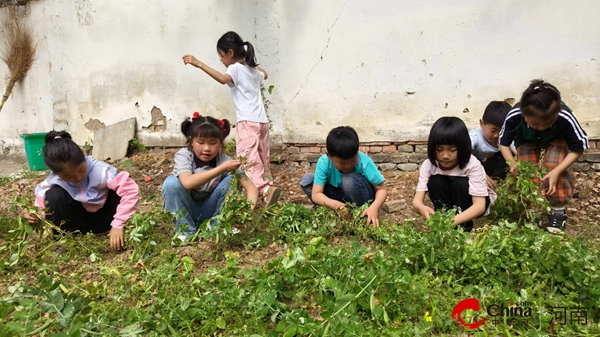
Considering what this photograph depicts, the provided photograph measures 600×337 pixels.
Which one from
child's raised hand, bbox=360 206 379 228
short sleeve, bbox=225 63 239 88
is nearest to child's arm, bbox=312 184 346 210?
child's raised hand, bbox=360 206 379 228

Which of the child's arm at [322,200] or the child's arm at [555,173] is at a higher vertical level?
the child's arm at [555,173]

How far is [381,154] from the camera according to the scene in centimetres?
528

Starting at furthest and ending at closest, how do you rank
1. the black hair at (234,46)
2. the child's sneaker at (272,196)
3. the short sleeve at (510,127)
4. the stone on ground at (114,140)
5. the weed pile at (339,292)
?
the stone on ground at (114,140) < the black hair at (234,46) < the child's sneaker at (272,196) < the short sleeve at (510,127) < the weed pile at (339,292)

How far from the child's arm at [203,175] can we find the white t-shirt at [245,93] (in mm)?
1473

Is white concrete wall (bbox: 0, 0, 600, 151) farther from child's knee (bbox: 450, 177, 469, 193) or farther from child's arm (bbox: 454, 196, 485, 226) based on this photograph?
child's arm (bbox: 454, 196, 485, 226)

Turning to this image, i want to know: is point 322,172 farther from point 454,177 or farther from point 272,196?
point 454,177

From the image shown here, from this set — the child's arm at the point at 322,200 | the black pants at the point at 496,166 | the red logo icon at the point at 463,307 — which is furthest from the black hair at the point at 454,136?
the red logo icon at the point at 463,307

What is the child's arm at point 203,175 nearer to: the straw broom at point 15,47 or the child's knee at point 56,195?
the child's knee at point 56,195

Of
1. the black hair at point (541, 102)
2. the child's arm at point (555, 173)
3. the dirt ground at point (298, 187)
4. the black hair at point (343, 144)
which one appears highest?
the black hair at point (541, 102)

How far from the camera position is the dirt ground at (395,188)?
3.58 m

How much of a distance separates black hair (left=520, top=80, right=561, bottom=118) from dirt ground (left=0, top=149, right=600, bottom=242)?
2.67 ft

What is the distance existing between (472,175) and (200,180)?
176 cm

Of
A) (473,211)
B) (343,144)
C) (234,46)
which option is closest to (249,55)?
(234,46)

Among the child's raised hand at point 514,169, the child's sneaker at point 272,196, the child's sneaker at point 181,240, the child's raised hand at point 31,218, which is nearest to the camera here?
the child's sneaker at point 181,240
